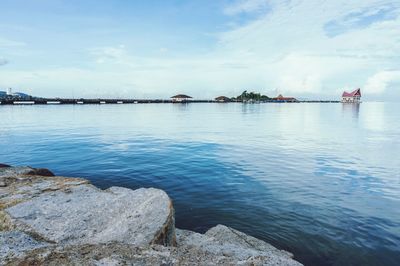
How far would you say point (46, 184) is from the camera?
26.9ft

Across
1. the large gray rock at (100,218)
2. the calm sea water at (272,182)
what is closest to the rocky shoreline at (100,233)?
the large gray rock at (100,218)

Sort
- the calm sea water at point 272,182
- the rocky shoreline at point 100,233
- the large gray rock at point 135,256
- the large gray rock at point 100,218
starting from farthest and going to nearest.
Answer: the calm sea water at point 272,182 → the large gray rock at point 100,218 → the rocky shoreline at point 100,233 → the large gray rock at point 135,256

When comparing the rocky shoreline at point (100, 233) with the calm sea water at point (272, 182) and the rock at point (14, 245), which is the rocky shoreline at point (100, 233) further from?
the calm sea water at point (272, 182)

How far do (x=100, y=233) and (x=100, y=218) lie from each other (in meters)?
0.53

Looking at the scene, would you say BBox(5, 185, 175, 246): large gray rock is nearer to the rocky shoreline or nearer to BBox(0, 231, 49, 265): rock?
the rocky shoreline

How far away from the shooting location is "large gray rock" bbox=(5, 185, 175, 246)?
16.1 ft

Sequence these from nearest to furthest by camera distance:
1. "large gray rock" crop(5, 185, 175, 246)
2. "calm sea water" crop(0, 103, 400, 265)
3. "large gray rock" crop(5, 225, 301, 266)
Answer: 1. "large gray rock" crop(5, 225, 301, 266)
2. "large gray rock" crop(5, 185, 175, 246)
3. "calm sea water" crop(0, 103, 400, 265)

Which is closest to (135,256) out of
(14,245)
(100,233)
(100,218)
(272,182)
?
(100,233)

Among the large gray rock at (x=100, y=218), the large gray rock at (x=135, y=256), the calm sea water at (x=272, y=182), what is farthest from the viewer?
the calm sea water at (x=272, y=182)

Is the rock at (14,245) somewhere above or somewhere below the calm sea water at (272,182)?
above

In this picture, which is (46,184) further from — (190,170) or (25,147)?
(25,147)

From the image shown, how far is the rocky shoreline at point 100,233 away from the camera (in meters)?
3.85

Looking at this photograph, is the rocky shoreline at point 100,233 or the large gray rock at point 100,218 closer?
the rocky shoreline at point 100,233

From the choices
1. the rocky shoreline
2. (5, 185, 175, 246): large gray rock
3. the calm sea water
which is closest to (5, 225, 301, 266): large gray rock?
the rocky shoreline
